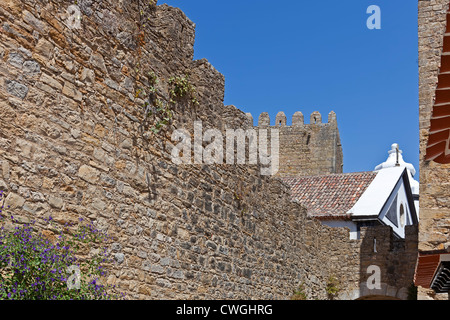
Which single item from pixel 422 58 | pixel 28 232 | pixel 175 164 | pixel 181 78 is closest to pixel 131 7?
pixel 181 78

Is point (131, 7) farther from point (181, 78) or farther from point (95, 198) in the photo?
point (95, 198)

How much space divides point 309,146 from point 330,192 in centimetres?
1093

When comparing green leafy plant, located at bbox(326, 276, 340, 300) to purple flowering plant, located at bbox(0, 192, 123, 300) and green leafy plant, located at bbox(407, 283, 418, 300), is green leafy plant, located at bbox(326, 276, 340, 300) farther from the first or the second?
purple flowering plant, located at bbox(0, 192, 123, 300)

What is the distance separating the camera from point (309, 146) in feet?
102

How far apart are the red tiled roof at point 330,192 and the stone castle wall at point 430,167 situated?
8.23m

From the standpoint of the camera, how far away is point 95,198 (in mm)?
6605

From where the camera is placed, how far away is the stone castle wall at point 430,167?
990 cm

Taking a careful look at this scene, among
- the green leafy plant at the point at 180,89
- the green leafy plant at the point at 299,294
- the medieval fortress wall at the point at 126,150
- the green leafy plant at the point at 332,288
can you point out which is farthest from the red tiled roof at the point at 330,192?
the green leafy plant at the point at 180,89

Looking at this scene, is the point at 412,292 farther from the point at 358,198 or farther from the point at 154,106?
the point at 154,106

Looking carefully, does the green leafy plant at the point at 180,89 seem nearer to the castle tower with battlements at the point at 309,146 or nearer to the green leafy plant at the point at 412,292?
the green leafy plant at the point at 412,292

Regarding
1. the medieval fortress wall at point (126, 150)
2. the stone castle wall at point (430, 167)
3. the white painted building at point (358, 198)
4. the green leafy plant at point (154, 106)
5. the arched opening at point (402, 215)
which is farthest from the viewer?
the arched opening at point (402, 215)

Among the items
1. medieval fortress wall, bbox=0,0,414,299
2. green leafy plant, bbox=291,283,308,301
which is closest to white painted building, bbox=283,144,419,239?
green leafy plant, bbox=291,283,308,301

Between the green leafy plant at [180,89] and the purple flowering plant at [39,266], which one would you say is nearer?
the purple flowering plant at [39,266]

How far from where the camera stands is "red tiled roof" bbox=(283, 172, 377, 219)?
19141mm
